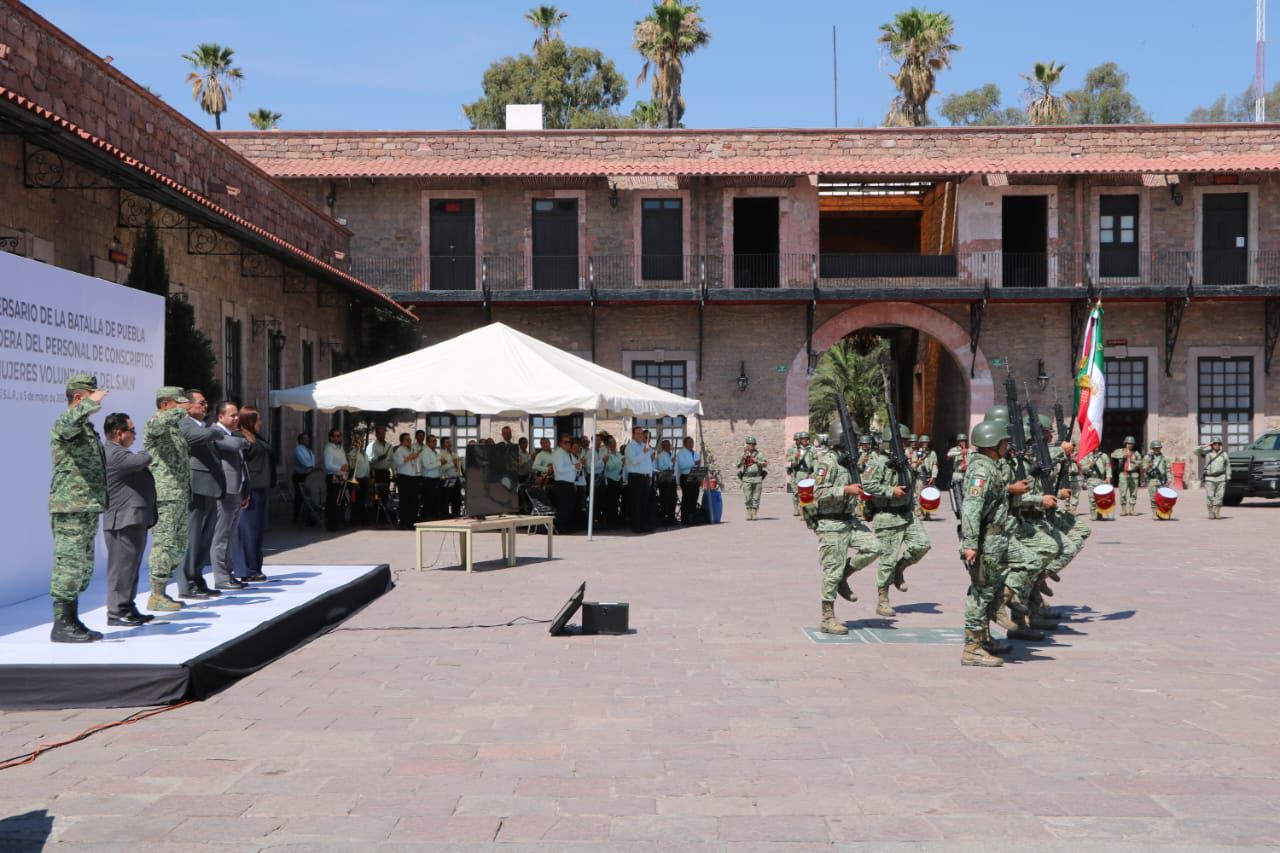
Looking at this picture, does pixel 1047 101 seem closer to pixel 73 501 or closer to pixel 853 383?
pixel 853 383

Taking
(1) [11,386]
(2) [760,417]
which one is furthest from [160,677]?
(2) [760,417]

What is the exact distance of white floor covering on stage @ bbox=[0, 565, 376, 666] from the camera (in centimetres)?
737

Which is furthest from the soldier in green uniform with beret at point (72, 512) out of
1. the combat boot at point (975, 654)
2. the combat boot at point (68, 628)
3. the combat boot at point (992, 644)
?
the combat boot at point (992, 644)

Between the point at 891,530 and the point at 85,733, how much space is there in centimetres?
632

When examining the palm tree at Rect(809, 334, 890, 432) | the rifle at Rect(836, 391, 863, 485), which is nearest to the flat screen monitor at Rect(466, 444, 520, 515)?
the rifle at Rect(836, 391, 863, 485)

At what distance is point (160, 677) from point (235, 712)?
52 cm

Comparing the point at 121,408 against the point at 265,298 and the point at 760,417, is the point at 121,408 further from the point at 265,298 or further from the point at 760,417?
the point at 760,417

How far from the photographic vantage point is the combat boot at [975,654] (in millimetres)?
8031

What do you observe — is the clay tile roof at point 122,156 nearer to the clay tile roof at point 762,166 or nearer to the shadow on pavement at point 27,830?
the shadow on pavement at point 27,830

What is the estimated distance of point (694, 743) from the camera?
6.05 m

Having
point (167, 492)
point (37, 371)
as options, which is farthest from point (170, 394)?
point (37, 371)

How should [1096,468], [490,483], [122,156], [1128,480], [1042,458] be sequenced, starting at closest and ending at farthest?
[1042,458]
[122,156]
[490,483]
[1096,468]
[1128,480]

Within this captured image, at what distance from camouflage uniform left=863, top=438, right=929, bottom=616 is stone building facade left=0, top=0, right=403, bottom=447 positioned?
7.39 m

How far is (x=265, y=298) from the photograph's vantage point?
2045 centimetres
